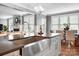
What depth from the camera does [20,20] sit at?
1752 mm

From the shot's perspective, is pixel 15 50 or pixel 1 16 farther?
pixel 1 16

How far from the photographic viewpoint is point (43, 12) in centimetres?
251

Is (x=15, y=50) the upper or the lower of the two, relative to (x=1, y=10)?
lower

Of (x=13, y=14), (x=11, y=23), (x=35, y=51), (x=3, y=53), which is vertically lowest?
(x=35, y=51)

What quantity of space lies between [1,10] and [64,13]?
1.24 metres

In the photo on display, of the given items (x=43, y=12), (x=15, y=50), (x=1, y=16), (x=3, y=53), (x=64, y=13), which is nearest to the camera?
(x=3, y=53)

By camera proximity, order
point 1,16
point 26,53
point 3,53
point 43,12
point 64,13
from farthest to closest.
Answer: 1. point 43,12
2. point 64,13
3. point 1,16
4. point 26,53
5. point 3,53

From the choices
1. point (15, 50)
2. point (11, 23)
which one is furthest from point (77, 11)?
point (15, 50)

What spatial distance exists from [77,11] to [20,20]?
1.22 metres

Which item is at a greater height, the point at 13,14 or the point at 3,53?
the point at 13,14

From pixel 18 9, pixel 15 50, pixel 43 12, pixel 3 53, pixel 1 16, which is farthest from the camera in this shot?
pixel 43 12

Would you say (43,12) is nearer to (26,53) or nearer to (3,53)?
(26,53)

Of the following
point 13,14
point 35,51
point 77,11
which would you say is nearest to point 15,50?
point 35,51

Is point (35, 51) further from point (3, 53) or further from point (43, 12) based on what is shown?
point (43, 12)
